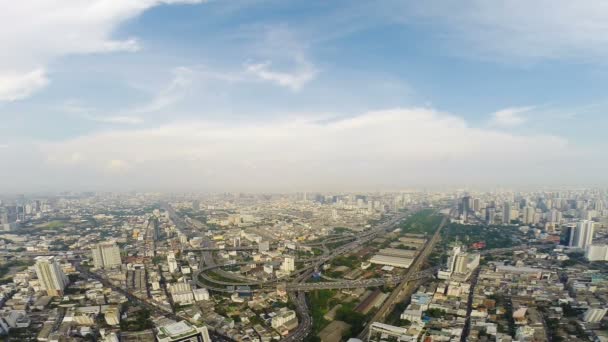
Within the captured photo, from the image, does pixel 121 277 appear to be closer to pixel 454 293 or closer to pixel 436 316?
pixel 436 316

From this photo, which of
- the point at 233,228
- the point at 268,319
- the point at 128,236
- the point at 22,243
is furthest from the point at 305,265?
the point at 22,243

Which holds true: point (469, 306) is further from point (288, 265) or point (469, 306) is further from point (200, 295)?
point (200, 295)

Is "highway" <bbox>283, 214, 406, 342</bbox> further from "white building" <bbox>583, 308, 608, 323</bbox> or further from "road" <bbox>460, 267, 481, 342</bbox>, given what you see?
"white building" <bbox>583, 308, 608, 323</bbox>

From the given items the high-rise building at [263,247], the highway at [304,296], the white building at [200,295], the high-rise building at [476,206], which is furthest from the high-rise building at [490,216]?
the white building at [200,295]

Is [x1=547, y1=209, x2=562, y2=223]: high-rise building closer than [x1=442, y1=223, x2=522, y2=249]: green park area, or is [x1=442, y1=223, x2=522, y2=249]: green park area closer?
[x1=442, y1=223, x2=522, y2=249]: green park area

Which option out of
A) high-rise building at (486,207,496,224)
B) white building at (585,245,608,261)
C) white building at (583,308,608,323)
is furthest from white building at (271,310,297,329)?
high-rise building at (486,207,496,224)

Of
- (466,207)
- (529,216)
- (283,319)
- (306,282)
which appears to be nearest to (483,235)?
(529,216)

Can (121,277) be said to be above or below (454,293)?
below
